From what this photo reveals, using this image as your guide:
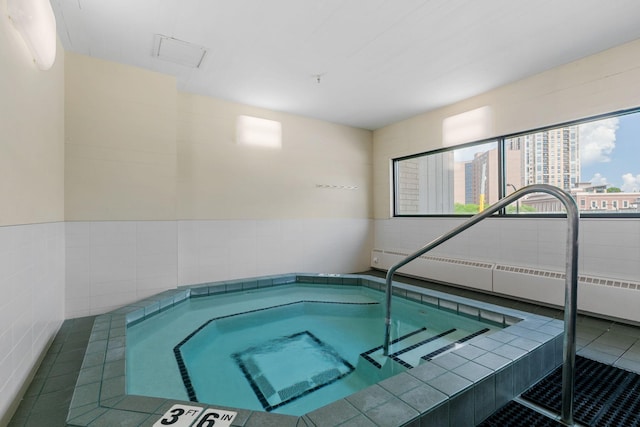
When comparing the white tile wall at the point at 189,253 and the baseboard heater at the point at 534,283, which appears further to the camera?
the white tile wall at the point at 189,253

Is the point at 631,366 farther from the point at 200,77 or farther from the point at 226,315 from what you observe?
the point at 200,77

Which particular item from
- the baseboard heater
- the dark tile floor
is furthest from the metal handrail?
the dark tile floor

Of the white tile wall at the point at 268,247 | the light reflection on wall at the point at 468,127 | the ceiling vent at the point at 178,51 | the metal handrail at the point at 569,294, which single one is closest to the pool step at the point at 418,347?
the metal handrail at the point at 569,294

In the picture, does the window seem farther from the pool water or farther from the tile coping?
the tile coping

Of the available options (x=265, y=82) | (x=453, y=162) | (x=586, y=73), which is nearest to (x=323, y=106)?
(x=265, y=82)

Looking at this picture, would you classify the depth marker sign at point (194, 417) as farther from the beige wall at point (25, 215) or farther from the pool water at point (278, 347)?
the beige wall at point (25, 215)

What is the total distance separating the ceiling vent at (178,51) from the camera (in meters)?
2.58

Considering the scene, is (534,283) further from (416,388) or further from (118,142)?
(118,142)

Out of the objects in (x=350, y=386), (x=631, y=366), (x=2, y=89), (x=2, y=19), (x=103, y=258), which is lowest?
(x=350, y=386)

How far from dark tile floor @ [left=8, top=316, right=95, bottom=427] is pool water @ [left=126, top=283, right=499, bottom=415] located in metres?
0.29

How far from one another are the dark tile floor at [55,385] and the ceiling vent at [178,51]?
100 inches

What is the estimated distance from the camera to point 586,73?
279 centimetres

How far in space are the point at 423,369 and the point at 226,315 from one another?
207 centimetres

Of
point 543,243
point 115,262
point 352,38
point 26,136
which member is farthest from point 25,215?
point 543,243
